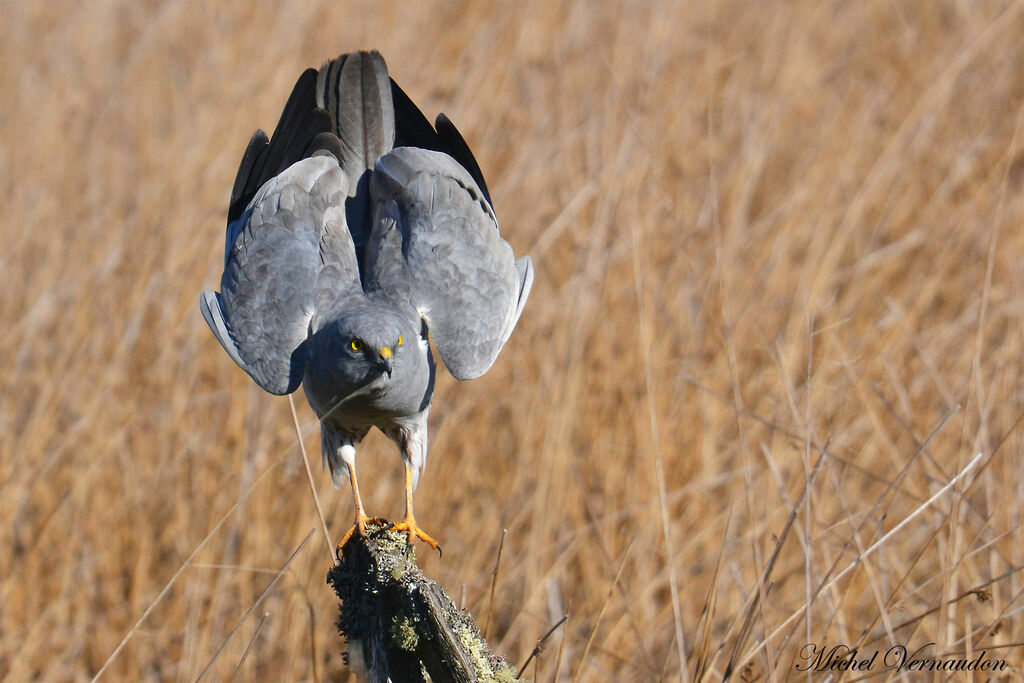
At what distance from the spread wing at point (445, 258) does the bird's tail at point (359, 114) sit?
0.14 metres

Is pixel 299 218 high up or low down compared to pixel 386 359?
up

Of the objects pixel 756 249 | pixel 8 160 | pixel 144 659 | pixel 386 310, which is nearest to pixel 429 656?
pixel 386 310

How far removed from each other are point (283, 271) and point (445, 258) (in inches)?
18.5

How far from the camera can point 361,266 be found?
305 cm

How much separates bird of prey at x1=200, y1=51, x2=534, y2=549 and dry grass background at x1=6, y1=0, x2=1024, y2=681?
2.50 feet

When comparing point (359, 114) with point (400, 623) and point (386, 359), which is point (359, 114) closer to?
point (386, 359)

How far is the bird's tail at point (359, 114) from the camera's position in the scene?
309cm

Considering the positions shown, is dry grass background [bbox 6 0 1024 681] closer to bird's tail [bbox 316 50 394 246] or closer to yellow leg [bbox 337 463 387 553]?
yellow leg [bbox 337 463 387 553]

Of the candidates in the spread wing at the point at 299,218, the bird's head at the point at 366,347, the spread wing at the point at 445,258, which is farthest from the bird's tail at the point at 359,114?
the bird's head at the point at 366,347

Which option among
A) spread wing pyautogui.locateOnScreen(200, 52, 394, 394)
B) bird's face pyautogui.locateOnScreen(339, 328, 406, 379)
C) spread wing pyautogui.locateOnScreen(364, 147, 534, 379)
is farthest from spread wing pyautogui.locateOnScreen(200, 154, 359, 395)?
bird's face pyautogui.locateOnScreen(339, 328, 406, 379)

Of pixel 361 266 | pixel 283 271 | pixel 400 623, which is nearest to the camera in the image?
pixel 400 623

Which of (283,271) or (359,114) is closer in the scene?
(283,271)

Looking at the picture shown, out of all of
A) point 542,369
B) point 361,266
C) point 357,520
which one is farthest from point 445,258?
point 542,369

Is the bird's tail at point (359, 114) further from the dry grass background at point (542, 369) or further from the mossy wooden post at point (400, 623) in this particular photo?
the mossy wooden post at point (400, 623)
